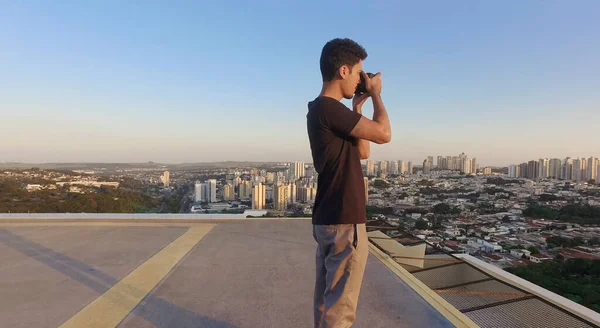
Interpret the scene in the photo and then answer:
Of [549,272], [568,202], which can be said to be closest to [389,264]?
[549,272]

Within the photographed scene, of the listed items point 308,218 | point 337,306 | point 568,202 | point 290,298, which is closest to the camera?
point 337,306

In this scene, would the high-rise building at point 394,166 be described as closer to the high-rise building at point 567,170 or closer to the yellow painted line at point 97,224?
the high-rise building at point 567,170

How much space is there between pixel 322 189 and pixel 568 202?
18295 millimetres

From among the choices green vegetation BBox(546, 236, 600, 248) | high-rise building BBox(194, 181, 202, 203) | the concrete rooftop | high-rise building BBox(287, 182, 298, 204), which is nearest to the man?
the concrete rooftop

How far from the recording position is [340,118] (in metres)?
1.07

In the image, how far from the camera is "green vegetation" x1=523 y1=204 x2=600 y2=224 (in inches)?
476

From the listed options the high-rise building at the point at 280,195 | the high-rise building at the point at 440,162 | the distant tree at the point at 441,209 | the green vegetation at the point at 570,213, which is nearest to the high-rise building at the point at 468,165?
the high-rise building at the point at 440,162

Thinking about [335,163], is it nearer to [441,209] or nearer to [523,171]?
[441,209]

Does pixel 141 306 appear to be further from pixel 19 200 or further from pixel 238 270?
pixel 19 200

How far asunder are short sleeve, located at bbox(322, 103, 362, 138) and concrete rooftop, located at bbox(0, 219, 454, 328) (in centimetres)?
128

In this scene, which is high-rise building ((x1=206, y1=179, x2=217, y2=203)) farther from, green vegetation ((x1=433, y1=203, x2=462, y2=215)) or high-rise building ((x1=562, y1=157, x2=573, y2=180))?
high-rise building ((x1=562, y1=157, x2=573, y2=180))

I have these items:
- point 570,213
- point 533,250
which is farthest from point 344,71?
point 570,213

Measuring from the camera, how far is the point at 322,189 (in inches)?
45.6

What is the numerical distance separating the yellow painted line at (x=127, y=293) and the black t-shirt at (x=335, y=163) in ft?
5.07
